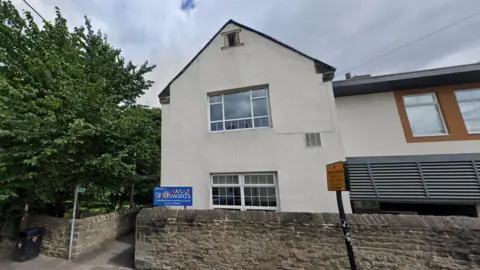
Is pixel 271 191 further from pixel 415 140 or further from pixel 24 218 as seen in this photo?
pixel 24 218

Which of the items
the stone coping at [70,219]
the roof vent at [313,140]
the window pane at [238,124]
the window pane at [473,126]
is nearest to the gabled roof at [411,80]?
the window pane at [473,126]

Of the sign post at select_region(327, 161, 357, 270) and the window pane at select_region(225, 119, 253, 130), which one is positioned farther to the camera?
the window pane at select_region(225, 119, 253, 130)

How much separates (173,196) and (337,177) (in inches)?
186

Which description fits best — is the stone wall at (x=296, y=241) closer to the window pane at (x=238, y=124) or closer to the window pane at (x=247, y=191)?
the window pane at (x=247, y=191)

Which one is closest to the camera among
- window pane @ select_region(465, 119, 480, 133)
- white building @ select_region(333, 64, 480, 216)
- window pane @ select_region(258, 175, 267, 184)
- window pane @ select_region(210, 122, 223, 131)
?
white building @ select_region(333, 64, 480, 216)

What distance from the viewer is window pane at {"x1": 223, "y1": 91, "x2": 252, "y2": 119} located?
24.5ft

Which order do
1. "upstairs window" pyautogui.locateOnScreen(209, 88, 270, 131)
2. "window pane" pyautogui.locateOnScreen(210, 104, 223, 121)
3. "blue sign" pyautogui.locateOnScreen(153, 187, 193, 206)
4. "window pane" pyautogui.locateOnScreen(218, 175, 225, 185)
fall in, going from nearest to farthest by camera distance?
"blue sign" pyautogui.locateOnScreen(153, 187, 193, 206) < "window pane" pyautogui.locateOnScreen(218, 175, 225, 185) < "upstairs window" pyautogui.locateOnScreen(209, 88, 270, 131) < "window pane" pyautogui.locateOnScreen(210, 104, 223, 121)

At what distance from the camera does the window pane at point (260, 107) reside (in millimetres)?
7311

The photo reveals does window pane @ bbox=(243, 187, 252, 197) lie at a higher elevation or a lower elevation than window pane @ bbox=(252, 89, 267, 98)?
lower

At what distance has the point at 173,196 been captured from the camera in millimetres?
5824

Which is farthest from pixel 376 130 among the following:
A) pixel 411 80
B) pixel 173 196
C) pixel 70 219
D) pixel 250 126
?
pixel 70 219

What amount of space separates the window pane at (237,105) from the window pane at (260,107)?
Result: 23cm

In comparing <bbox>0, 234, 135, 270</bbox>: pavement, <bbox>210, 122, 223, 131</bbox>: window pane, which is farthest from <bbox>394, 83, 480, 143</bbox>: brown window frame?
<bbox>0, 234, 135, 270</bbox>: pavement

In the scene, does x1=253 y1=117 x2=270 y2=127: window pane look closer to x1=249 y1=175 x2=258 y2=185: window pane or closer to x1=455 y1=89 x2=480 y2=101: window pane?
x1=249 y1=175 x2=258 y2=185: window pane
